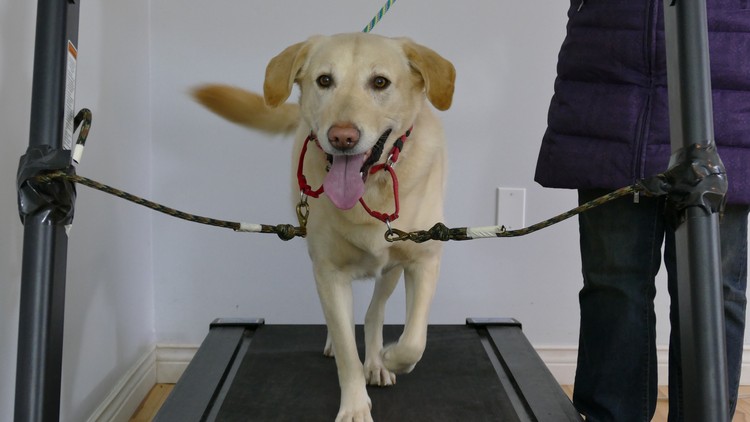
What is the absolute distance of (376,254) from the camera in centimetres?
135

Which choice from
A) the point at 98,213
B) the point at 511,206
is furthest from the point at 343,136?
the point at 511,206

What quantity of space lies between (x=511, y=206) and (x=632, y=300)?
2.86 feet

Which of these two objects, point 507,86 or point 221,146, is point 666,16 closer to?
point 507,86

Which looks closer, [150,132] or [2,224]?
[2,224]

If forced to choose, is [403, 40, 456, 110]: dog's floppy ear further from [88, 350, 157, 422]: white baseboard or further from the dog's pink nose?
[88, 350, 157, 422]: white baseboard

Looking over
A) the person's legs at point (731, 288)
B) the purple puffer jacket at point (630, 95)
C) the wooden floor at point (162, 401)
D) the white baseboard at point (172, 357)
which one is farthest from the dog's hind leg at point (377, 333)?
the white baseboard at point (172, 357)

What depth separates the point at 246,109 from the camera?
1727mm

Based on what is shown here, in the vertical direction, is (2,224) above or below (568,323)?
above

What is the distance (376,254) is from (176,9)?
1.28 meters

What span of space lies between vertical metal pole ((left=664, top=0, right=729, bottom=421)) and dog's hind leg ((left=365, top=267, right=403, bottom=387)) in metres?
0.72

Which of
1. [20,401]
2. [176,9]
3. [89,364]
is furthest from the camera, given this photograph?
[176,9]

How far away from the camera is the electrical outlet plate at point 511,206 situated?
2.30 metres

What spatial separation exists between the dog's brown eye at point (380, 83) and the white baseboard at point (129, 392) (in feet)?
3.97

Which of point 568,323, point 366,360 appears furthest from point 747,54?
point 568,323
